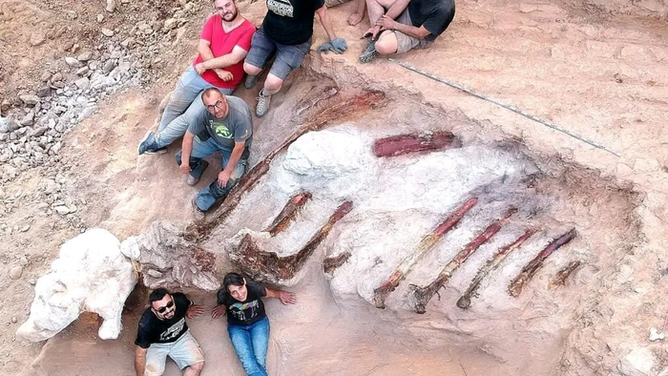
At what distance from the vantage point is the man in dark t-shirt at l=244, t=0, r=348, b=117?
473 cm

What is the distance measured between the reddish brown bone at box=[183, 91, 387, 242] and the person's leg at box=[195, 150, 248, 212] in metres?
0.09

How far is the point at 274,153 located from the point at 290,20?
3.26 feet

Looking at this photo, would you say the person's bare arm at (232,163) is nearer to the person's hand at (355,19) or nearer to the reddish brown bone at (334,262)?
the reddish brown bone at (334,262)

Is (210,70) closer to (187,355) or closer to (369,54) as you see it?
(369,54)

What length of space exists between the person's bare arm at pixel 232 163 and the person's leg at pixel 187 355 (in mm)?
1159

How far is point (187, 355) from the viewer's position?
15.6ft

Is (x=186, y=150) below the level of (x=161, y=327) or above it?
above

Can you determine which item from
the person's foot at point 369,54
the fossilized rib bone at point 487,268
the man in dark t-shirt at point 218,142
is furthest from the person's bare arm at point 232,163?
the fossilized rib bone at point 487,268

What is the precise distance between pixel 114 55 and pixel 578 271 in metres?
5.17

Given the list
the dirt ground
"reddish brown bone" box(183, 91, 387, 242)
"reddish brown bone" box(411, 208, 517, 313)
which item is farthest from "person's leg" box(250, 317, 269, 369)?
"reddish brown bone" box(411, 208, 517, 313)

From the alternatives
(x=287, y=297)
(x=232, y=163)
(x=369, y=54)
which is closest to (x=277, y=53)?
(x=369, y=54)

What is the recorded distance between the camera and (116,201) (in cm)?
563

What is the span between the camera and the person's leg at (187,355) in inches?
187

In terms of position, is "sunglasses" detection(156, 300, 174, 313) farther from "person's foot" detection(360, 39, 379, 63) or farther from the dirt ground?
"person's foot" detection(360, 39, 379, 63)
